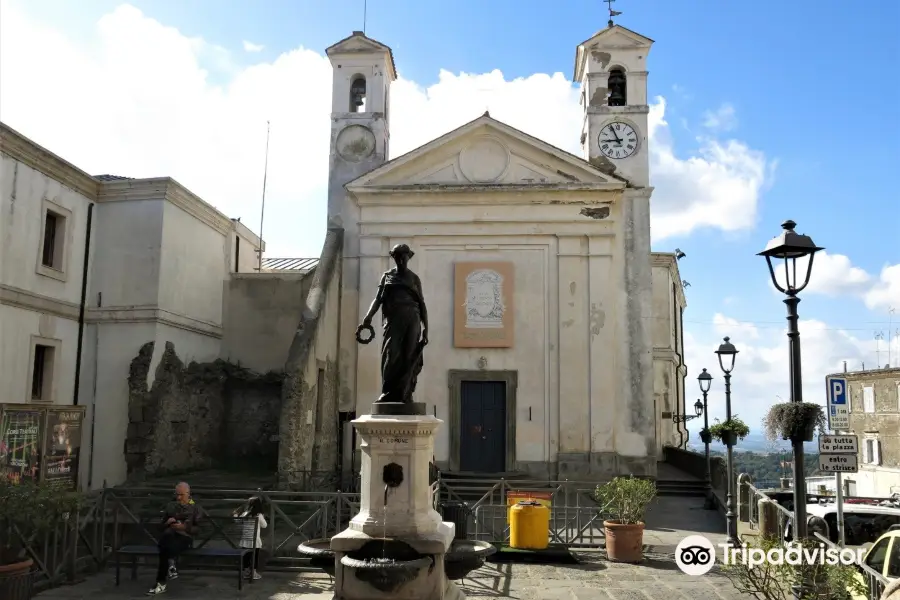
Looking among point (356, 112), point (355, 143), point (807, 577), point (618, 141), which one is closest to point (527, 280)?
point (618, 141)

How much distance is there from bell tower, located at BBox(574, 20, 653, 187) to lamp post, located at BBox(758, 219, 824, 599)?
13923 millimetres

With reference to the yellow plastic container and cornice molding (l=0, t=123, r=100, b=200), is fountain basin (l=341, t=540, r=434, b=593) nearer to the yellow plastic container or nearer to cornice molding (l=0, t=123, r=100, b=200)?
the yellow plastic container

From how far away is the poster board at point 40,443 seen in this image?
10977mm

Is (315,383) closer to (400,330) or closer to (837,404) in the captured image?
(400,330)

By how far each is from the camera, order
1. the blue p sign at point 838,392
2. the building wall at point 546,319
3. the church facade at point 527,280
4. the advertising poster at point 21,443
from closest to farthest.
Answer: the blue p sign at point 838,392 → the advertising poster at point 21,443 → the building wall at point 546,319 → the church facade at point 527,280

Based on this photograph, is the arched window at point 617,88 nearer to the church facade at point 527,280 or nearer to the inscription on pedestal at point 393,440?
the church facade at point 527,280

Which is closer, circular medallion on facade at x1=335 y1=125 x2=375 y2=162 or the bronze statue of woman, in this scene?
the bronze statue of woman

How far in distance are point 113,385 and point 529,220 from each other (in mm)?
11686

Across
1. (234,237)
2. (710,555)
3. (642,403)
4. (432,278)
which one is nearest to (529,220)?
(432,278)

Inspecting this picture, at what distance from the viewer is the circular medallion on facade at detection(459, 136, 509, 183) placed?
21484 mm

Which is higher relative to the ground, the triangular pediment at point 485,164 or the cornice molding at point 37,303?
the triangular pediment at point 485,164

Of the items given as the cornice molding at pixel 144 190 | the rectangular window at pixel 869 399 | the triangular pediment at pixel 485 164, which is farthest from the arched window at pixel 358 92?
the rectangular window at pixel 869 399

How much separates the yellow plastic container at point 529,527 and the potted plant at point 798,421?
502 cm

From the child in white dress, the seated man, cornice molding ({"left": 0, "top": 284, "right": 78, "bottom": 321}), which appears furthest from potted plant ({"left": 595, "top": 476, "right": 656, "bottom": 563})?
A: cornice molding ({"left": 0, "top": 284, "right": 78, "bottom": 321})
